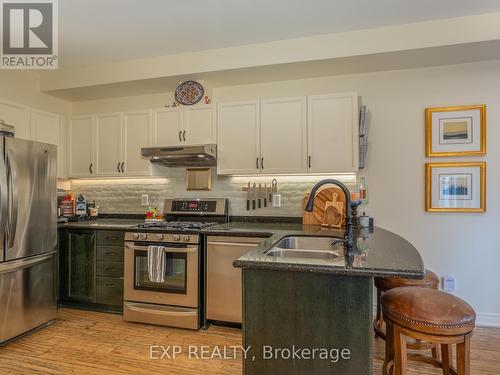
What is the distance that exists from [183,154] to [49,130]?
185cm

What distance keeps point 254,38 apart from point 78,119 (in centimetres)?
237

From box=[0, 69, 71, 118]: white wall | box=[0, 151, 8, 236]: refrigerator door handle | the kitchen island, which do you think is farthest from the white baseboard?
box=[0, 69, 71, 118]: white wall

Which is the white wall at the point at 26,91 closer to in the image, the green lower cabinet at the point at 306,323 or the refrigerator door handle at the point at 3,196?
the refrigerator door handle at the point at 3,196

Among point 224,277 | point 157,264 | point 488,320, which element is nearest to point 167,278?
point 157,264

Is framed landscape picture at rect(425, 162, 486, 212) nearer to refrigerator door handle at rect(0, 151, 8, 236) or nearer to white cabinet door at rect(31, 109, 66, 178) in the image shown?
refrigerator door handle at rect(0, 151, 8, 236)

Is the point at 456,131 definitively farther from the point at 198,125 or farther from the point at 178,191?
the point at 178,191

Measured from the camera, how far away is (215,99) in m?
3.70

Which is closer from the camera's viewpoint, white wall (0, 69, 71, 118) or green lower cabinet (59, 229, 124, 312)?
green lower cabinet (59, 229, 124, 312)

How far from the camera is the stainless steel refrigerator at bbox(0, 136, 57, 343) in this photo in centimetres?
256

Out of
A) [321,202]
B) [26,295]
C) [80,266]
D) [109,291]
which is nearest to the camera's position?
[26,295]

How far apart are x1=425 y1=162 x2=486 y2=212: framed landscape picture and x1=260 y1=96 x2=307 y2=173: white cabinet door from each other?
4.06ft

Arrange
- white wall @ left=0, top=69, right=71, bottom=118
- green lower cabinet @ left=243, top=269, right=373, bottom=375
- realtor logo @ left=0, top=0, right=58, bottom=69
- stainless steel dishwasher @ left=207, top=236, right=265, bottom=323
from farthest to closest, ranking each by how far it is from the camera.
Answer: white wall @ left=0, top=69, right=71, bottom=118
stainless steel dishwasher @ left=207, top=236, right=265, bottom=323
realtor logo @ left=0, top=0, right=58, bottom=69
green lower cabinet @ left=243, top=269, right=373, bottom=375

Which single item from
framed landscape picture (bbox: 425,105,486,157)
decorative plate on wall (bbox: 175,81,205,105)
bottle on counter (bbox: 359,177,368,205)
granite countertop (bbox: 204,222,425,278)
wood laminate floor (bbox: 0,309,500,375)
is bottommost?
wood laminate floor (bbox: 0,309,500,375)

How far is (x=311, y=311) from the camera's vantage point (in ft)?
4.79
